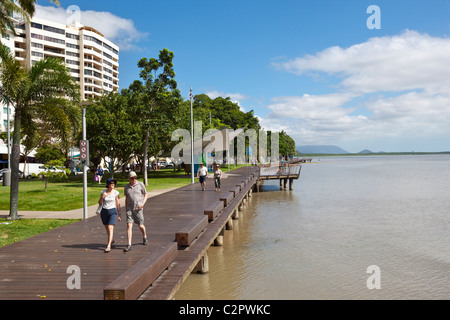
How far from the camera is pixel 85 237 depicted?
1113cm

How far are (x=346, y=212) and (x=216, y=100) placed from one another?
66.6 metres

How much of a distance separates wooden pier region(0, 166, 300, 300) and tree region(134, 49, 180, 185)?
19.4 metres

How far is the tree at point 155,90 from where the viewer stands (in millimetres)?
31766

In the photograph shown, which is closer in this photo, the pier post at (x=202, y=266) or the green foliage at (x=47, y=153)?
the pier post at (x=202, y=266)

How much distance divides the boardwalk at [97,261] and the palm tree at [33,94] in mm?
4784

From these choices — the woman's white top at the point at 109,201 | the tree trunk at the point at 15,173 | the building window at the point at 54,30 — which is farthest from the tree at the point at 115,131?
the building window at the point at 54,30

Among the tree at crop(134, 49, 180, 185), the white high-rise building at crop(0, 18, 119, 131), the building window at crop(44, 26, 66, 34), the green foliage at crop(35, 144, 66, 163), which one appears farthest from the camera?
the building window at crop(44, 26, 66, 34)

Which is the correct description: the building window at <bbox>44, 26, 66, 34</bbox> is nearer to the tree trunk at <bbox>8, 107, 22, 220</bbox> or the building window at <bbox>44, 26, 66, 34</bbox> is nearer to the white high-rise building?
the white high-rise building

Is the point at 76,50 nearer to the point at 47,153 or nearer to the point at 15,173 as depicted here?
the point at 47,153

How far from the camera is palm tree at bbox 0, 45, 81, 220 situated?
15381 mm

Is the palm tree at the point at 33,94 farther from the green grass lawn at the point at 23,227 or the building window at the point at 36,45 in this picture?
the building window at the point at 36,45

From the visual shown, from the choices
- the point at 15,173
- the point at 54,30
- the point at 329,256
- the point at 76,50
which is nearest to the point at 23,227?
the point at 15,173

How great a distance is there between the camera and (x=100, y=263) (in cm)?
822

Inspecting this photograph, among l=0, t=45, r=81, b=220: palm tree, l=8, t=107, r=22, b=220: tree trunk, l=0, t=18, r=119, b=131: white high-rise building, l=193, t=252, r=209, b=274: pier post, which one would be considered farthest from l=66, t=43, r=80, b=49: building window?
l=193, t=252, r=209, b=274: pier post
